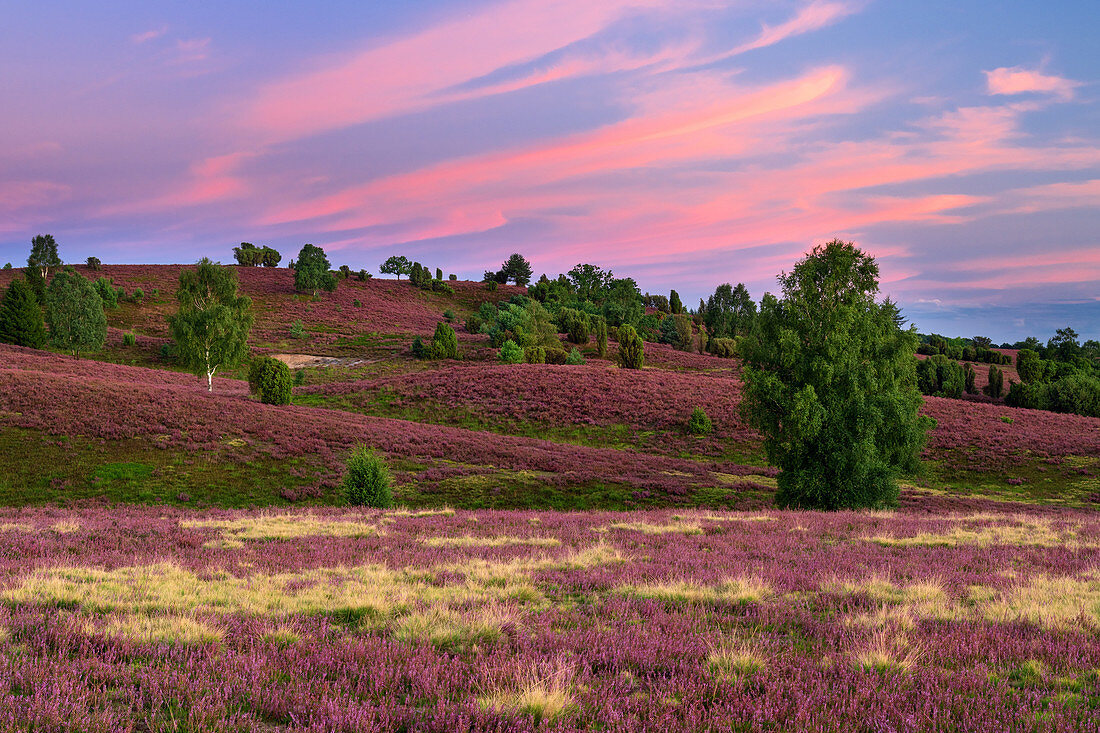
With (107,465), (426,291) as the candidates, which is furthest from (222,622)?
(426,291)

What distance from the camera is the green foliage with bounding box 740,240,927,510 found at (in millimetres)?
24359

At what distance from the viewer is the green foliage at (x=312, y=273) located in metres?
124

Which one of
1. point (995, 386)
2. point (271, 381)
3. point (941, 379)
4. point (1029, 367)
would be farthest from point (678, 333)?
point (271, 381)

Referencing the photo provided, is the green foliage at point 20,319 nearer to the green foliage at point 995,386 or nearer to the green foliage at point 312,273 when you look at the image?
the green foliage at point 312,273

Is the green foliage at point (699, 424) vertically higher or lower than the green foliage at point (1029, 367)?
lower

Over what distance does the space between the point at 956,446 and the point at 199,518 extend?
5022 centimetres

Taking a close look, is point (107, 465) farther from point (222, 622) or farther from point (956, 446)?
point (956, 446)

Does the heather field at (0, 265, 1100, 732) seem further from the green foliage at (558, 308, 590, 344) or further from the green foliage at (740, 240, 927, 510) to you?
the green foliage at (558, 308, 590, 344)

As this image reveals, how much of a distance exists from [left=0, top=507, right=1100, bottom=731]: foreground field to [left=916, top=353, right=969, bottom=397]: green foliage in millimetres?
79484

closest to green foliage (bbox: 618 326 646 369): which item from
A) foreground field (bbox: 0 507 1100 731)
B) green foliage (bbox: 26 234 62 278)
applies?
foreground field (bbox: 0 507 1100 731)

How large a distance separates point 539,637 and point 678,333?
4366 inches

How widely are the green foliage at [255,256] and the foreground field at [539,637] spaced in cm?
15965

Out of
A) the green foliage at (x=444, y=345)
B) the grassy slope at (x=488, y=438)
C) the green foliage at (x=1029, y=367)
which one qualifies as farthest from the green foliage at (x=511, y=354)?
the green foliage at (x=1029, y=367)

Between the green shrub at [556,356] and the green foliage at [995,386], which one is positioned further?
the green foliage at [995,386]
